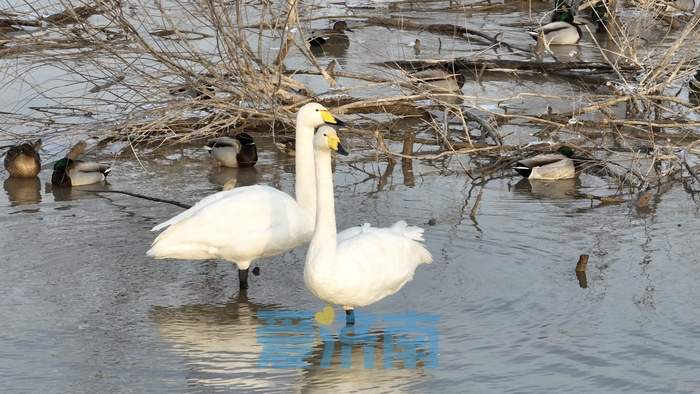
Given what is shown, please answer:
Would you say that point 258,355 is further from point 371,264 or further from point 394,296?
point 394,296

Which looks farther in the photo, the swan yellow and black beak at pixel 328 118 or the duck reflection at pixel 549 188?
the duck reflection at pixel 549 188

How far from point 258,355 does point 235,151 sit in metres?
5.65

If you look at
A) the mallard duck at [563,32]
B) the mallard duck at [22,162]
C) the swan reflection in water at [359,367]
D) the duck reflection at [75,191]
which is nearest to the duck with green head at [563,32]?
the mallard duck at [563,32]

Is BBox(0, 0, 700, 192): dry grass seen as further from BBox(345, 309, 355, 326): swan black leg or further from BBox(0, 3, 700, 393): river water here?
BBox(345, 309, 355, 326): swan black leg

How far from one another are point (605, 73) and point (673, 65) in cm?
341

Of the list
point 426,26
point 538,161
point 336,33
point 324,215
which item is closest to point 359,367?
point 324,215

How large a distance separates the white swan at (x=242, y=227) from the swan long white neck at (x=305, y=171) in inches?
3.6

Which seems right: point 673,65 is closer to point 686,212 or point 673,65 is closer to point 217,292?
point 686,212

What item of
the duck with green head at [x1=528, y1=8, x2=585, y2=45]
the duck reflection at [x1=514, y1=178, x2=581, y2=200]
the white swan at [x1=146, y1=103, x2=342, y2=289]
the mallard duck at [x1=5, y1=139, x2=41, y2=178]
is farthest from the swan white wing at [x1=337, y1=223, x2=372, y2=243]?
the duck with green head at [x1=528, y1=8, x2=585, y2=45]

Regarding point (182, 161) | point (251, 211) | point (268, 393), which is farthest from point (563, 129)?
point (268, 393)

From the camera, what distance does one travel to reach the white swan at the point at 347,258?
7.23m

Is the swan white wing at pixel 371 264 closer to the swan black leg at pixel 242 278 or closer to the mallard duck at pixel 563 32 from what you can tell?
the swan black leg at pixel 242 278

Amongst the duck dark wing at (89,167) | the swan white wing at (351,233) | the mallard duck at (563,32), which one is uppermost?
the mallard duck at (563,32)

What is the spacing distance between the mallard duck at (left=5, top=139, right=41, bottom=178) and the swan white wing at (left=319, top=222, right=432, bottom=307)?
207 inches
